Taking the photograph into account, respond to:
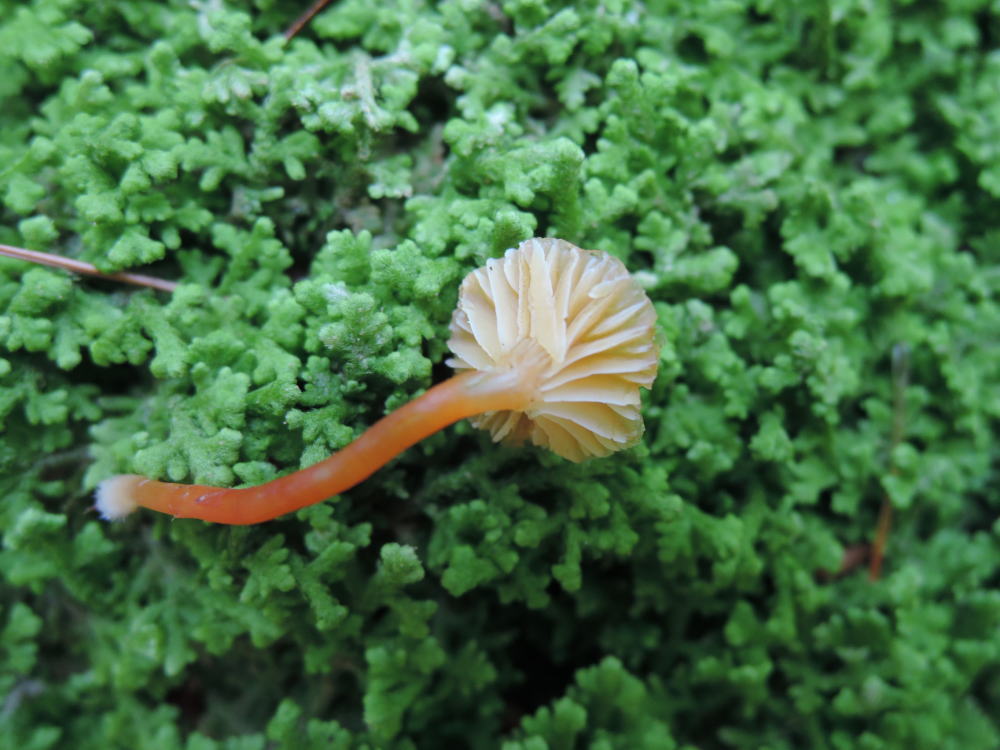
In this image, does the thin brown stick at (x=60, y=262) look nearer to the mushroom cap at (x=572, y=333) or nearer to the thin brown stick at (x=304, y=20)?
the thin brown stick at (x=304, y=20)

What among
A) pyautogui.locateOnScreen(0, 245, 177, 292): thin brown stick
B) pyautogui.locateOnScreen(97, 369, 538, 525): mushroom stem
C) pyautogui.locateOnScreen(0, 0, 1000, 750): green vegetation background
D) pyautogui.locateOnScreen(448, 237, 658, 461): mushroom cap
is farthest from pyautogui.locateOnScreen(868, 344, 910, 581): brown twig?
pyautogui.locateOnScreen(0, 245, 177, 292): thin brown stick

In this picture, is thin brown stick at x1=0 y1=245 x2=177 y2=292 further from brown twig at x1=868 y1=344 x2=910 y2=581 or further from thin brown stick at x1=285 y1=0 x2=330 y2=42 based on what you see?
brown twig at x1=868 y1=344 x2=910 y2=581

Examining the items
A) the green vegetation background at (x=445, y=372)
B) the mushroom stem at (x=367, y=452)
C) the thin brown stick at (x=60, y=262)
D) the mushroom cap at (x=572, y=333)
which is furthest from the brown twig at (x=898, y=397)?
the thin brown stick at (x=60, y=262)

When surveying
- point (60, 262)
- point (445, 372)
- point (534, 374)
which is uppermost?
point (534, 374)

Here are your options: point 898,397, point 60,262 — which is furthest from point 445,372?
point 898,397

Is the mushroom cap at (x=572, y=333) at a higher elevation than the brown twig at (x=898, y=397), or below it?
higher

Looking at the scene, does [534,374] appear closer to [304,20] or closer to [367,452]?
[367,452]

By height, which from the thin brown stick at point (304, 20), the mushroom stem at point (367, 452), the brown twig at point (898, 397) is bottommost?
the brown twig at point (898, 397)

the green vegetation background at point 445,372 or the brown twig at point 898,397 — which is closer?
the green vegetation background at point 445,372
